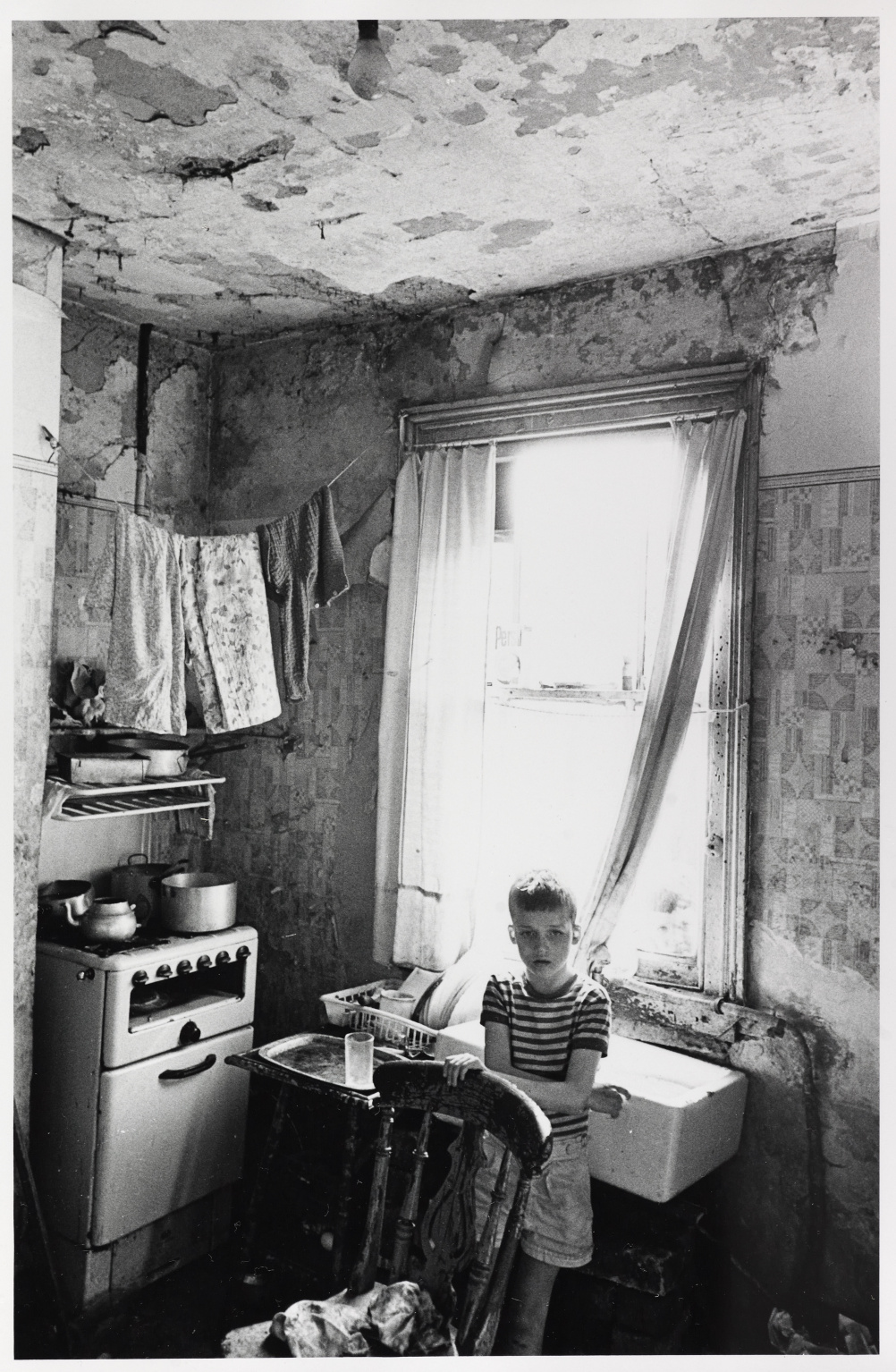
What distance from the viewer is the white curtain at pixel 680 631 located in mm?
3096

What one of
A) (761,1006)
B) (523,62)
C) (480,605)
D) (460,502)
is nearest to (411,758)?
(480,605)

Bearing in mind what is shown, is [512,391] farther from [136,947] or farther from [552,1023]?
[136,947]

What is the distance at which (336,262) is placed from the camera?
3396 millimetres

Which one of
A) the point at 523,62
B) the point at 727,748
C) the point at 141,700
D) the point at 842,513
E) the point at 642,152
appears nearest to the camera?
the point at 523,62

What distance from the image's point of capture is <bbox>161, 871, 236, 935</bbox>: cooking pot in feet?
11.8

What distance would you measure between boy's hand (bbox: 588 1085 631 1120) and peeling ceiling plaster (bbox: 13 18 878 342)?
2397 mm

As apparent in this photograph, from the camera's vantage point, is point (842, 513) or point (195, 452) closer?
point (842, 513)

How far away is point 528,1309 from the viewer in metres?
2.51

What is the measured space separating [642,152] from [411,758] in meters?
2.08

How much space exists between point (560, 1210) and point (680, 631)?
1660 mm

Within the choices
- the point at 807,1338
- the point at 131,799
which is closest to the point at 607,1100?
the point at 807,1338

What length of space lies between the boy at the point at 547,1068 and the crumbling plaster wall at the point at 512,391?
0.73 meters

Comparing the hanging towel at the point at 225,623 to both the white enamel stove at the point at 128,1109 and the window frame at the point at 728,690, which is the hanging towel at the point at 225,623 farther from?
the window frame at the point at 728,690

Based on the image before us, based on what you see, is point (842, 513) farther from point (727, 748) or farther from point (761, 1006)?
point (761, 1006)
